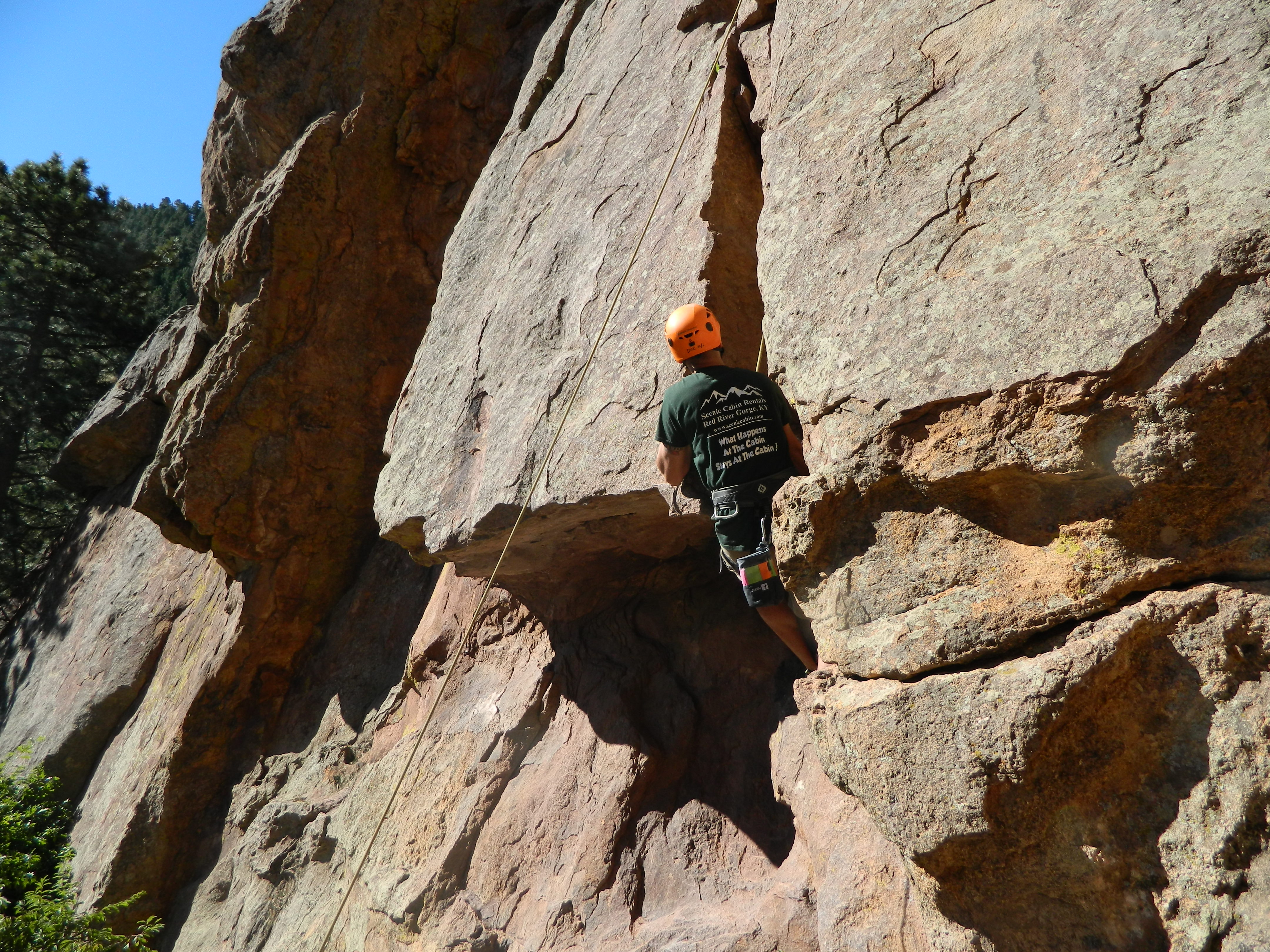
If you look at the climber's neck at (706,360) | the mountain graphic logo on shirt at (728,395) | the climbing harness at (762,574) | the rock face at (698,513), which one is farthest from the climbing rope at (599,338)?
the climbing harness at (762,574)

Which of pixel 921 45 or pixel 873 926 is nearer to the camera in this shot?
pixel 873 926

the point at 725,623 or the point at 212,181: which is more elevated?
the point at 212,181

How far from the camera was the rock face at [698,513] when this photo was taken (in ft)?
6.99

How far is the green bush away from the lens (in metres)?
5.37

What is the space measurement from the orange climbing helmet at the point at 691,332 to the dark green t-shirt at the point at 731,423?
101 mm

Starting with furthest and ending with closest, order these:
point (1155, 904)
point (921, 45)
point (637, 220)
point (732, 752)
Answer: point (637, 220) < point (732, 752) < point (921, 45) < point (1155, 904)

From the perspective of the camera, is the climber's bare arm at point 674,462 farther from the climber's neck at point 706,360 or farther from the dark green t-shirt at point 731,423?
the climber's neck at point 706,360

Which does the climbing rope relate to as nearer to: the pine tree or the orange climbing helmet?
the orange climbing helmet

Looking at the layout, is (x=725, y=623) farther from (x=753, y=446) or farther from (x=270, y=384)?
(x=270, y=384)

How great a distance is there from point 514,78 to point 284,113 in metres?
2.38

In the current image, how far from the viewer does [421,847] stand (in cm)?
489

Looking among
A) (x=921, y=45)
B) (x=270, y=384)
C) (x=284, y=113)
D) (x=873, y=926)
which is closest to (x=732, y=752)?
(x=873, y=926)

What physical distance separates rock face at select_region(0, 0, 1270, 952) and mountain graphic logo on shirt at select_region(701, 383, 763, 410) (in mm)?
133

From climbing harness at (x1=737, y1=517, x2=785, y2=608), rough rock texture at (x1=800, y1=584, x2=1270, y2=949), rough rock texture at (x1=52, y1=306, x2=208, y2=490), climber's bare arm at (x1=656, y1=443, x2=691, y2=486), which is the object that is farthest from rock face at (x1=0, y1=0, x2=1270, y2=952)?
rough rock texture at (x1=52, y1=306, x2=208, y2=490)
